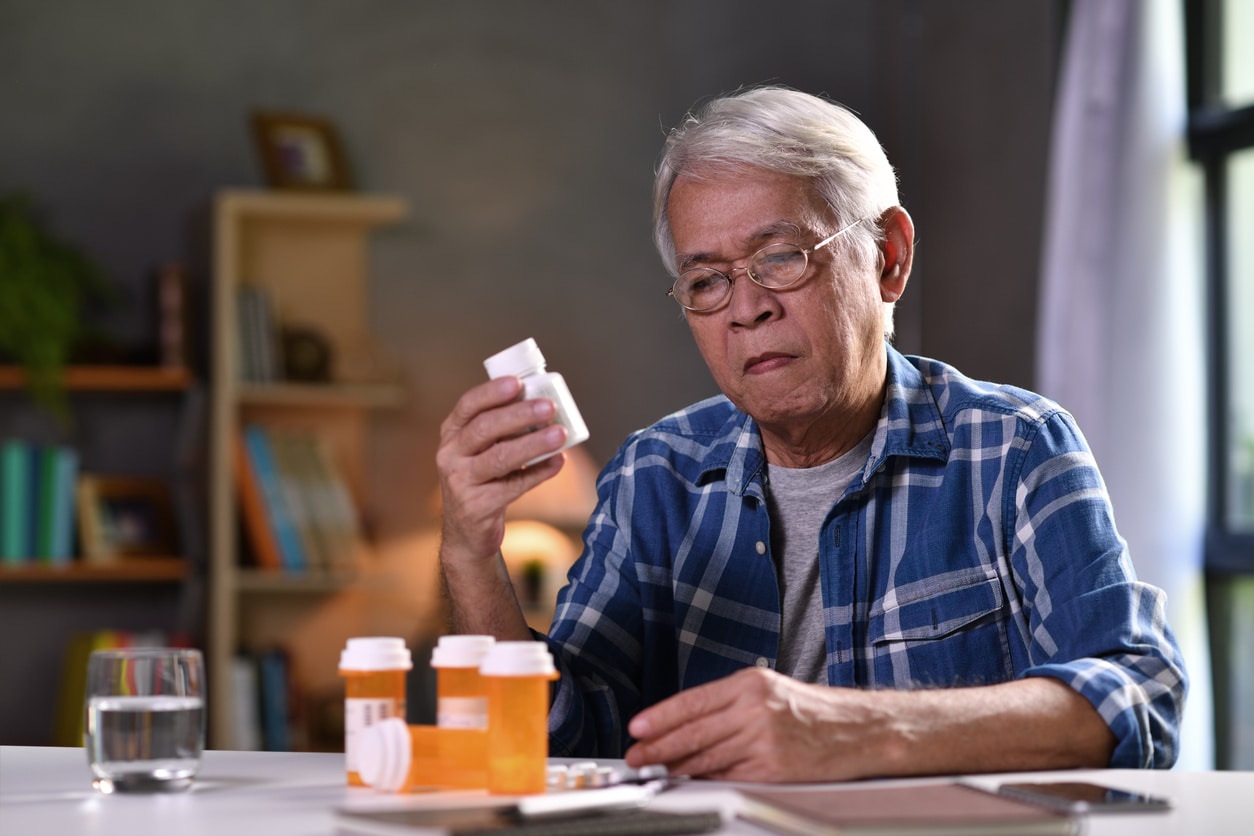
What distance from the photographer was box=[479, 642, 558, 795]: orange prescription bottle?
1040 millimetres

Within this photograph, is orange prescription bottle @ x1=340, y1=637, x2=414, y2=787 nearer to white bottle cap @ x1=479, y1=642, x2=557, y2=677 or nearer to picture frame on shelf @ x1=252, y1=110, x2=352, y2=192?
white bottle cap @ x1=479, y1=642, x2=557, y2=677

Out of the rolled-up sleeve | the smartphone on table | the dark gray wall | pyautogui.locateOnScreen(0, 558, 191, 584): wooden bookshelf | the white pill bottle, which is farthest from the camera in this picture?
the dark gray wall

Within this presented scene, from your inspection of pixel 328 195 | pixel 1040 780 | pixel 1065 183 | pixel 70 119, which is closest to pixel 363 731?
pixel 1040 780

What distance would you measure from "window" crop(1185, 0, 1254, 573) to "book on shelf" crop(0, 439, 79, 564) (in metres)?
2.76

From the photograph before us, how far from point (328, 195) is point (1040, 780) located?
10.1ft

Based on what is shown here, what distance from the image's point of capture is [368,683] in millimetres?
1125

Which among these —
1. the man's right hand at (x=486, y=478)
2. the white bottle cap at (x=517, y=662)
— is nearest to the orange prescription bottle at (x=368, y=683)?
the white bottle cap at (x=517, y=662)

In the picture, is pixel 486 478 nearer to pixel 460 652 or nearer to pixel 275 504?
pixel 460 652

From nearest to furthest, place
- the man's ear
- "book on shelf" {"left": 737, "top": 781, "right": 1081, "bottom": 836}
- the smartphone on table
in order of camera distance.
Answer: "book on shelf" {"left": 737, "top": 781, "right": 1081, "bottom": 836}
the smartphone on table
the man's ear

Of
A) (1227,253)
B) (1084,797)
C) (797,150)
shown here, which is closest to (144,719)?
(1084,797)

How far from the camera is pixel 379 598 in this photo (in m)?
3.96

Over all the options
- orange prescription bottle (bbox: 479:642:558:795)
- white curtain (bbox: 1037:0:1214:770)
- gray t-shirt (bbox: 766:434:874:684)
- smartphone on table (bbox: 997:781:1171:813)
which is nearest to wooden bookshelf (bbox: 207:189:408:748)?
white curtain (bbox: 1037:0:1214:770)

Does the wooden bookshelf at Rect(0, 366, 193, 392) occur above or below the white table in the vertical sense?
above

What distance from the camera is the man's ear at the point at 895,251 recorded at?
5.64ft
